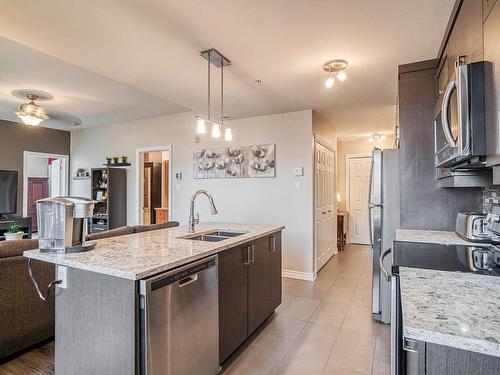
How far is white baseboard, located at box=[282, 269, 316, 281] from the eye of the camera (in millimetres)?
4082

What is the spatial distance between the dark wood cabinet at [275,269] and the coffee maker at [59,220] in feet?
5.34

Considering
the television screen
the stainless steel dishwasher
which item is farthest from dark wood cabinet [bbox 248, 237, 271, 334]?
the television screen

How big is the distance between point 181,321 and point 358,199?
230 inches

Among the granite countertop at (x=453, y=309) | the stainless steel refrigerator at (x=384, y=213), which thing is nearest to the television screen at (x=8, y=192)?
the stainless steel refrigerator at (x=384, y=213)

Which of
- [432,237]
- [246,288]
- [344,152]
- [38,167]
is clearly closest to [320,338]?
[246,288]

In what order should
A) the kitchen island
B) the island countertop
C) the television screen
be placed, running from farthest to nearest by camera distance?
1. the television screen
2. the island countertop
3. the kitchen island

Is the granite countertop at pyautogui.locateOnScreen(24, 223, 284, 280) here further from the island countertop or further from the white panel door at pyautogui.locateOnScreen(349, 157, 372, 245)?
the white panel door at pyautogui.locateOnScreen(349, 157, 372, 245)

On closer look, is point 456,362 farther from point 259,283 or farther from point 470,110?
point 259,283

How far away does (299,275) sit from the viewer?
415cm

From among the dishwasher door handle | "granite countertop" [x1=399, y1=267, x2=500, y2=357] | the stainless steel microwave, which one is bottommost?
the dishwasher door handle

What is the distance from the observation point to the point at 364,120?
4.81 m

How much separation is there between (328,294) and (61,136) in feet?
20.7

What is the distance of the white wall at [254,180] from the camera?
4148 millimetres

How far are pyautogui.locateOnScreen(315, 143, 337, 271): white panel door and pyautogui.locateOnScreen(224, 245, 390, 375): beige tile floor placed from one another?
88cm
